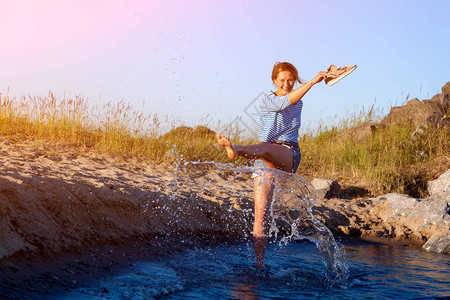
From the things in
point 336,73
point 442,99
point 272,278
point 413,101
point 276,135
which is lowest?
point 272,278

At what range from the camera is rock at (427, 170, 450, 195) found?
8141 millimetres

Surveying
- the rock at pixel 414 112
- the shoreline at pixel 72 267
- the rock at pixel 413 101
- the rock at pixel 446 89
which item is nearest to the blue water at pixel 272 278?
the shoreline at pixel 72 267

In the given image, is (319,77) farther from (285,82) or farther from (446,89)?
(446,89)

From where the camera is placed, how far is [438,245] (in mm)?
6152

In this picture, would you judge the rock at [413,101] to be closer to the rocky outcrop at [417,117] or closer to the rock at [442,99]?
the rocky outcrop at [417,117]

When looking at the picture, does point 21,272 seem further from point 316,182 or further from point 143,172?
point 316,182

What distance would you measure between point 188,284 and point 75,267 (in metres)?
1.00

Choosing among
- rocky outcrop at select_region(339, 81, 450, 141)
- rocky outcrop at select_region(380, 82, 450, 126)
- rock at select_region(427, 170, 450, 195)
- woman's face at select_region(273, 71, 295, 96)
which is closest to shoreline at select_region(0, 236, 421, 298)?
woman's face at select_region(273, 71, 295, 96)

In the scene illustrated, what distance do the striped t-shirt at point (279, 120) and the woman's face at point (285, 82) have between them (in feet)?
0.37

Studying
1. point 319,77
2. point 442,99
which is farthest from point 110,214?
point 442,99

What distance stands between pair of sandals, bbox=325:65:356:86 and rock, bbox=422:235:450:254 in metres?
3.74

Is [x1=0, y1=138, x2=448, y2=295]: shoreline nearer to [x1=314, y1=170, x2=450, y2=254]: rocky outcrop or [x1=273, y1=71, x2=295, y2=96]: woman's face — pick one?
[x1=314, y1=170, x2=450, y2=254]: rocky outcrop

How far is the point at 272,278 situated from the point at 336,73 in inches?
76.4

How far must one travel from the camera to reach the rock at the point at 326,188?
8070mm
